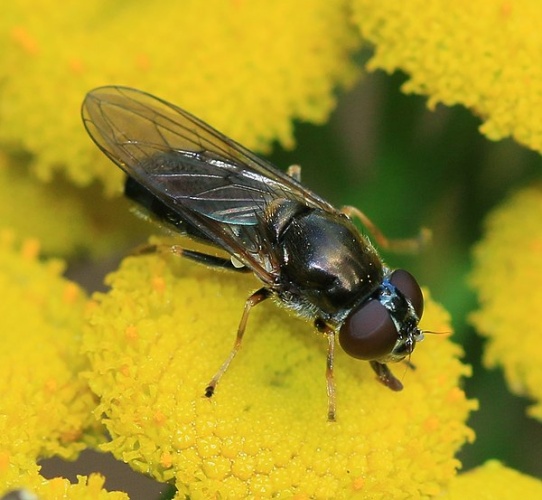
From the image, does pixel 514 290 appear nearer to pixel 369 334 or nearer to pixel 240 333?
pixel 369 334

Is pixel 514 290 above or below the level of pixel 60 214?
above

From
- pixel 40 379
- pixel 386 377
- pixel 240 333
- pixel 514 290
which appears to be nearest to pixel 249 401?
pixel 240 333

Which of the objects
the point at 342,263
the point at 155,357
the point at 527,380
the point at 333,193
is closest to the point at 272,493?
the point at 155,357

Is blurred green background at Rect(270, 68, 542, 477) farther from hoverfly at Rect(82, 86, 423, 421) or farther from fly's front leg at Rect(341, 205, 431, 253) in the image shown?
hoverfly at Rect(82, 86, 423, 421)

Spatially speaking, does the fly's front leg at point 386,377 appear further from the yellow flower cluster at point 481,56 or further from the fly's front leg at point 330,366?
the yellow flower cluster at point 481,56


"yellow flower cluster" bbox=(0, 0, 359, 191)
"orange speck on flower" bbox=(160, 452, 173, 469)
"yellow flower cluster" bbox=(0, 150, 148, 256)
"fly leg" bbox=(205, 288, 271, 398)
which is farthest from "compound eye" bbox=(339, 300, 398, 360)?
"yellow flower cluster" bbox=(0, 150, 148, 256)

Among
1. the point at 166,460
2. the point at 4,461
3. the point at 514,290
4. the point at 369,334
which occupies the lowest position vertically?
the point at 4,461
